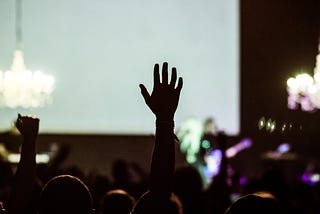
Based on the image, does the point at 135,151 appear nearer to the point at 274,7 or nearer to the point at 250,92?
the point at 250,92

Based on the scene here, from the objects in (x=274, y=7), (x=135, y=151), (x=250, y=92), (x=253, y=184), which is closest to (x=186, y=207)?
(x=253, y=184)

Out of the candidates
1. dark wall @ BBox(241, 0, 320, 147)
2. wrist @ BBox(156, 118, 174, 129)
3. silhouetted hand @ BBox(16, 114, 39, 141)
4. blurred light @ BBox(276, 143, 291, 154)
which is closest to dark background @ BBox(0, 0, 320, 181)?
dark wall @ BBox(241, 0, 320, 147)

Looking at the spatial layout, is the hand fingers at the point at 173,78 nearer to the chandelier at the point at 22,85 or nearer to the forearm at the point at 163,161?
the forearm at the point at 163,161

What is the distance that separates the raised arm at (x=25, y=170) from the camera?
9.27 feet

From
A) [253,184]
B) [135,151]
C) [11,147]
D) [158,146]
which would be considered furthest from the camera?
[135,151]

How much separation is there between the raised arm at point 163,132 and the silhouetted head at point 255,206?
284mm

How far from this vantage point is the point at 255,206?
2314 mm

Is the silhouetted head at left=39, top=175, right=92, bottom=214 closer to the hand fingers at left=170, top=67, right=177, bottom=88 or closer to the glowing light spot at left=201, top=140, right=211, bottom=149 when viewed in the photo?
the hand fingers at left=170, top=67, right=177, bottom=88

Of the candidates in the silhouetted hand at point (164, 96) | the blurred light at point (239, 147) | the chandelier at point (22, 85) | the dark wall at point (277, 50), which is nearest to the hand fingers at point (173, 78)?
the silhouetted hand at point (164, 96)

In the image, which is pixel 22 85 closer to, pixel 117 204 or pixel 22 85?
pixel 22 85

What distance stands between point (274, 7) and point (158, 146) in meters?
8.82

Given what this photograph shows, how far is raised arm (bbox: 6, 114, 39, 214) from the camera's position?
282 cm

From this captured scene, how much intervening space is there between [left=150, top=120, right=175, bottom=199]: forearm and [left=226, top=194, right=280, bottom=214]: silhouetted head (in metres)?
0.28

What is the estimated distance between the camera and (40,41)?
10484 millimetres
